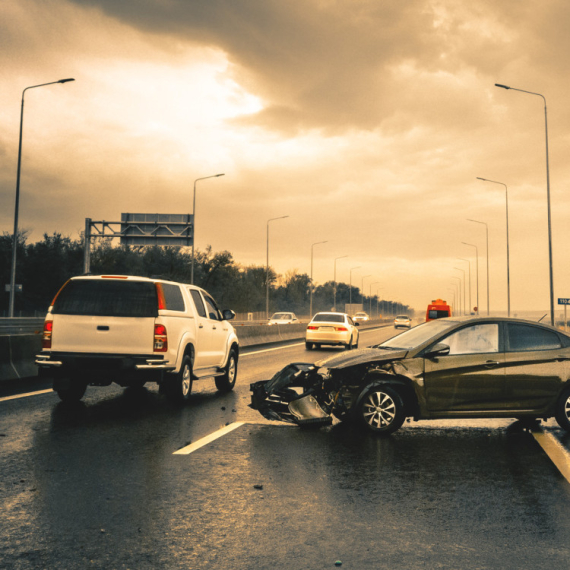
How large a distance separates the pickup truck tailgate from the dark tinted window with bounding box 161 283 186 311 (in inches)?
28.0

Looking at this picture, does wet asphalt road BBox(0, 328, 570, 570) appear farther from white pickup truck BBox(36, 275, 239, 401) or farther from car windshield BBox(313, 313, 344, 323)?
car windshield BBox(313, 313, 344, 323)

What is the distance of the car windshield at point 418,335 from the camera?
893 centimetres

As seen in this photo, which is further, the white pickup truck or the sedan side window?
the white pickup truck

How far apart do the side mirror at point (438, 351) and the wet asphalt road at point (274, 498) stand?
1010 millimetres

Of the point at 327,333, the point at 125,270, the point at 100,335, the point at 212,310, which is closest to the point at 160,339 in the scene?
the point at 100,335

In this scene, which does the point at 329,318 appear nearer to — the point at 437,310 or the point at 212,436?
the point at 212,436

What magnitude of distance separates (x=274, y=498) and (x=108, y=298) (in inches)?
224

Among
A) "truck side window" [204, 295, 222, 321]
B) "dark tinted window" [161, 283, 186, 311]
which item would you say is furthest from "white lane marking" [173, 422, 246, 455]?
"truck side window" [204, 295, 222, 321]

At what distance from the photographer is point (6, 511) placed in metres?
5.03

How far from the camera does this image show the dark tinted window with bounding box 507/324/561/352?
8.80 metres

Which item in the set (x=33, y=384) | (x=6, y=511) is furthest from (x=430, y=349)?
(x=33, y=384)

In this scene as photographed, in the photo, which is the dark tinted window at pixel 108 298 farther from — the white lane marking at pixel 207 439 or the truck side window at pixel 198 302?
the white lane marking at pixel 207 439

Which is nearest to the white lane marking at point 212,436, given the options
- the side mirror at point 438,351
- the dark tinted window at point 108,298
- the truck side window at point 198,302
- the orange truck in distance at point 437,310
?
the side mirror at point 438,351

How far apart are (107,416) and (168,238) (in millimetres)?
41017
